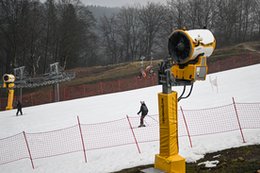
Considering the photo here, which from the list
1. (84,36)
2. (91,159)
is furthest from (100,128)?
(84,36)

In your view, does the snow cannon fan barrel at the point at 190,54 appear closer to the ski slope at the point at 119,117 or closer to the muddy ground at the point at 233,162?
the muddy ground at the point at 233,162

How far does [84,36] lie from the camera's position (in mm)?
60312

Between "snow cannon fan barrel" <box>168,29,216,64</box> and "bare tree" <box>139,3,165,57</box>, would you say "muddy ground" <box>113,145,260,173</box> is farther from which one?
"bare tree" <box>139,3,165,57</box>

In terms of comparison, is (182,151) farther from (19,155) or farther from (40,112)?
(40,112)

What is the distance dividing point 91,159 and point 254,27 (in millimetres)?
72441

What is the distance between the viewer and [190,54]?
704cm

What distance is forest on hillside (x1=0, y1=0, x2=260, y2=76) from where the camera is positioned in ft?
163

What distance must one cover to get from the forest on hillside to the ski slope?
2331cm

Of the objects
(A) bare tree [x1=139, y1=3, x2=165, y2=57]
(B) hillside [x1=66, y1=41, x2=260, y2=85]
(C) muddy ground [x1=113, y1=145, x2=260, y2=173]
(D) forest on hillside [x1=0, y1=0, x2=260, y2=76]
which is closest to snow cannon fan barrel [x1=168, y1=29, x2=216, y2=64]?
(C) muddy ground [x1=113, y1=145, x2=260, y2=173]

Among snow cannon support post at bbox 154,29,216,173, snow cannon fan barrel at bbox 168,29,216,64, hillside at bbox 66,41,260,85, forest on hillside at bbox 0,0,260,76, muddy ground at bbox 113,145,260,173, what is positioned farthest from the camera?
forest on hillside at bbox 0,0,260,76

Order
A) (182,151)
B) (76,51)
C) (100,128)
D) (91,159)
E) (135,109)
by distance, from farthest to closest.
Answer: (76,51), (135,109), (100,128), (91,159), (182,151)

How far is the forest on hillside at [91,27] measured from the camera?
4962cm

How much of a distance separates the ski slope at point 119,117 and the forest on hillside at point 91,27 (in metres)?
23.3

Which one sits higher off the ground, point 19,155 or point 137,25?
point 137,25
